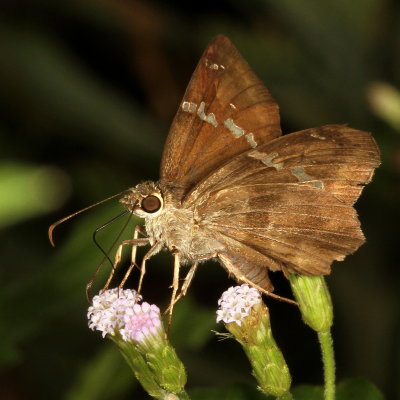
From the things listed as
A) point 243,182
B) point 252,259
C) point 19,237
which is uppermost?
point 243,182

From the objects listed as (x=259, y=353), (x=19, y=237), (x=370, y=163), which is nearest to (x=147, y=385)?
(x=259, y=353)

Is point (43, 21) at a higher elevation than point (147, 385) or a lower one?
higher

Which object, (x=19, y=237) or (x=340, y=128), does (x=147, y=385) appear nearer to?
(x=340, y=128)

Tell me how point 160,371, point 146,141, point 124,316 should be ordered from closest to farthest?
point 160,371 < point 124,316 < point 146,141

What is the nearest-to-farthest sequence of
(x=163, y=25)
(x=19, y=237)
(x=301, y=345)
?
(x=301, y=345)
(x=19, y=237)
(x=163, y=25)

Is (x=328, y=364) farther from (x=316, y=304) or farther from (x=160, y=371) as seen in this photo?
(x=160, y=371)

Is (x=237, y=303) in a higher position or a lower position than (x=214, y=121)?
lower

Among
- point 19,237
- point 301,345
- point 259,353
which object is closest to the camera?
point 259,353

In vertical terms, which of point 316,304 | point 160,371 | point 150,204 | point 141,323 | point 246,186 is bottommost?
point 316,304

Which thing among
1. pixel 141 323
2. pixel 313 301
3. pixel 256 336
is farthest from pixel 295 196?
pixel 141 323
